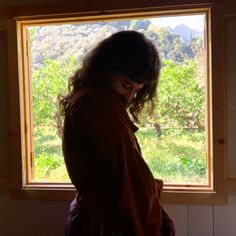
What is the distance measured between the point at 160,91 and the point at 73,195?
28.6 inches

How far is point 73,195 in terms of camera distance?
1.81 metres

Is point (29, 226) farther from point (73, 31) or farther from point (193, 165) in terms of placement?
point (73, 31)

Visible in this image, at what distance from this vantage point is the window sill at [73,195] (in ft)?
5.57

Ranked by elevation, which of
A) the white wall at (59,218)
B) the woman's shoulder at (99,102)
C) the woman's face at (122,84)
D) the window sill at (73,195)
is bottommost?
the white wall at (59,218)

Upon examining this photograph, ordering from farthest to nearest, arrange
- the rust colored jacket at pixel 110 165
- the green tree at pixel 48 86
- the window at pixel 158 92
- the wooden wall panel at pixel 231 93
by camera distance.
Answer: the green tree at pixel 48 86 < the window at pixel 158 92 < the wooden wall panel at pixel 231 93 < the rust colored jacket at pixel 110 165

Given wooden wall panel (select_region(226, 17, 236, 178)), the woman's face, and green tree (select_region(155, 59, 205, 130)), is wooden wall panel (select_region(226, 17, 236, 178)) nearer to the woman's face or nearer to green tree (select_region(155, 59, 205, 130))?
green tree (select_region(155, 59, 205, 130))

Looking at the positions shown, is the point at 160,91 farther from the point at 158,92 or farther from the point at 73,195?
the point at 73,195

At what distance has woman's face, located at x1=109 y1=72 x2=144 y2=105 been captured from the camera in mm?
1120

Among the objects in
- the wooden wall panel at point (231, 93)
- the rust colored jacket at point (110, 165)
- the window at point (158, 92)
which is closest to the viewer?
the rust colored jacket at point (110, 165)

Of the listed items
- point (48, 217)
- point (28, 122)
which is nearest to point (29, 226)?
point (48, 217)

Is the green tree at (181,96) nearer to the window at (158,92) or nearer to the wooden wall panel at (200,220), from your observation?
the window at (158,92)

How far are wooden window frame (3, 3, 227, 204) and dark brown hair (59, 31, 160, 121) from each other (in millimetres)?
633

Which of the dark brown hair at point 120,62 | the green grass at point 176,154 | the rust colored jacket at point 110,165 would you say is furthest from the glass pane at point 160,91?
the rust colored jacket at point 110,165

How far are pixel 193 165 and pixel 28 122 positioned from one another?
3.09ft
